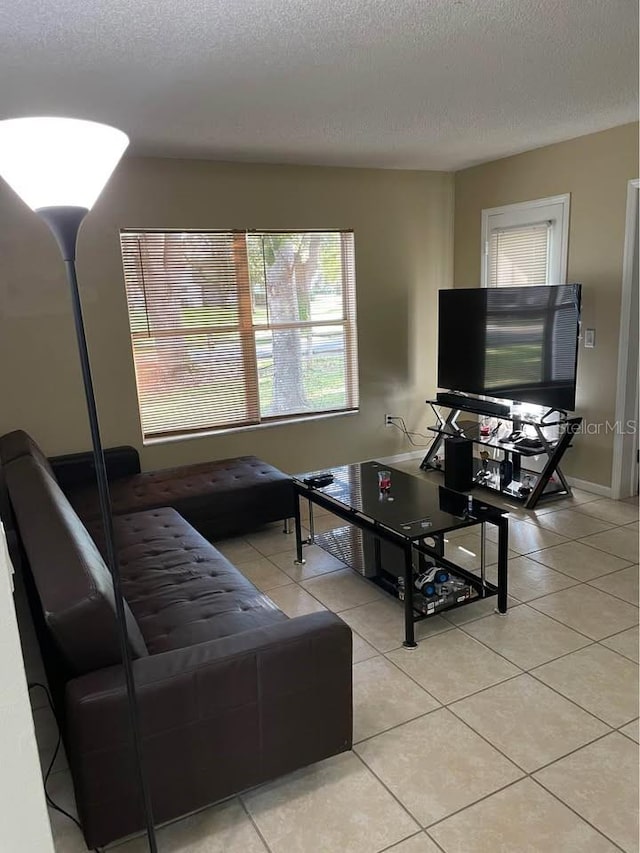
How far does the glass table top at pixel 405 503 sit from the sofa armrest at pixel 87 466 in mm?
1169

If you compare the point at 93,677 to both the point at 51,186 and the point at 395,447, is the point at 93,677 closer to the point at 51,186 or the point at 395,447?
the point at 51,186

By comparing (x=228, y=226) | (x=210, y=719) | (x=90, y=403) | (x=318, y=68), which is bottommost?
(x=210, y=719)

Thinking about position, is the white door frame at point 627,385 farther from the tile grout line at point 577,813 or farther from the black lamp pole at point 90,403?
the black lamp pole at point 90,403

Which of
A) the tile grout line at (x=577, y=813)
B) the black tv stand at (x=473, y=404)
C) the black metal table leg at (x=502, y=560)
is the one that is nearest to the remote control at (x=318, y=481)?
the black metal table leg at (x=502, y=560)

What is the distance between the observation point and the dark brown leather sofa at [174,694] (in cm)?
163

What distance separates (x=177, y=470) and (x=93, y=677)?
254 cm

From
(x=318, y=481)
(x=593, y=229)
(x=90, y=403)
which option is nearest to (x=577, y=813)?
(x=90, y=403)

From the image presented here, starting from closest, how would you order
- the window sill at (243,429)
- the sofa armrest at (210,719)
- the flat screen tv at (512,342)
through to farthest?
the sofa armrest at (210,719) < the flat screen tv at (512,342) < the window sill at (243,429)

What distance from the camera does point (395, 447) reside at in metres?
A: 5.47

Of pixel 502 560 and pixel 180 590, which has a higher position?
pixel 180 590

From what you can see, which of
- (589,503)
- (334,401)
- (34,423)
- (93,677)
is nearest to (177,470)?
(34,423)

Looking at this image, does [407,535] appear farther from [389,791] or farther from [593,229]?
[593,229]

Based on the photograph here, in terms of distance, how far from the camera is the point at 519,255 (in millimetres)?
4750

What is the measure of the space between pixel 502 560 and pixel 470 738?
891 millimetres
